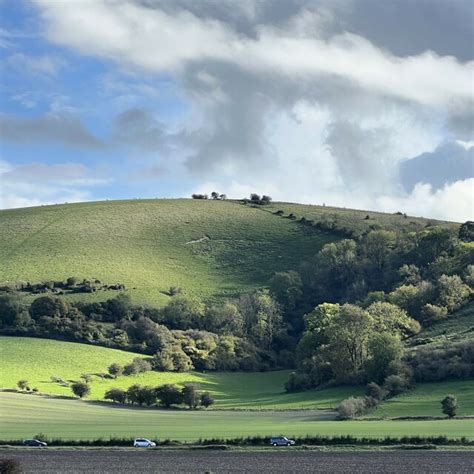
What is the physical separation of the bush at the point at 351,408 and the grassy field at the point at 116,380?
9.89 metres

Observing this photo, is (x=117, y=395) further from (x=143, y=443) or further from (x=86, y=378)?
(x=143, y=443)

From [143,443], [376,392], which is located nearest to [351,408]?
[376,392]

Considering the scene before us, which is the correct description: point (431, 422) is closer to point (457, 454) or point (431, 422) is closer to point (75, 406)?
point (457, 454)

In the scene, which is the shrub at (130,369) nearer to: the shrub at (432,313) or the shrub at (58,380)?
the shrub at (58,380)

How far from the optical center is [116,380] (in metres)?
132

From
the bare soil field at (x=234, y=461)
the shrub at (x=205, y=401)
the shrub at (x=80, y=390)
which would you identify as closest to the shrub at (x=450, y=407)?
the bare soil field at (x=234, y=461)

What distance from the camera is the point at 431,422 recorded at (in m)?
83.2

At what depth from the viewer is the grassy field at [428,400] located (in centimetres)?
9262

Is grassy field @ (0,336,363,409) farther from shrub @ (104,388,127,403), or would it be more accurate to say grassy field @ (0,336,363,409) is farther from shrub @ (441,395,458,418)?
shrub @ (441,395,458,418)

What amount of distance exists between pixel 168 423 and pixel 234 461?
102 feet

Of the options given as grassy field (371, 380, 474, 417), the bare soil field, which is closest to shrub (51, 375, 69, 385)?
grassy field (371, 380, 474, 417)

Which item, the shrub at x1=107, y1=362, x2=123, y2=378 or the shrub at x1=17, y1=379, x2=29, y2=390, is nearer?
the shrub at x1=17, y1=379, x2=29, y2=390

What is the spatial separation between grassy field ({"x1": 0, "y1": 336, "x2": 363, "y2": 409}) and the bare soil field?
145 feet

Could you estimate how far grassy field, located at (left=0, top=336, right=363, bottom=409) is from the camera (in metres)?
117
